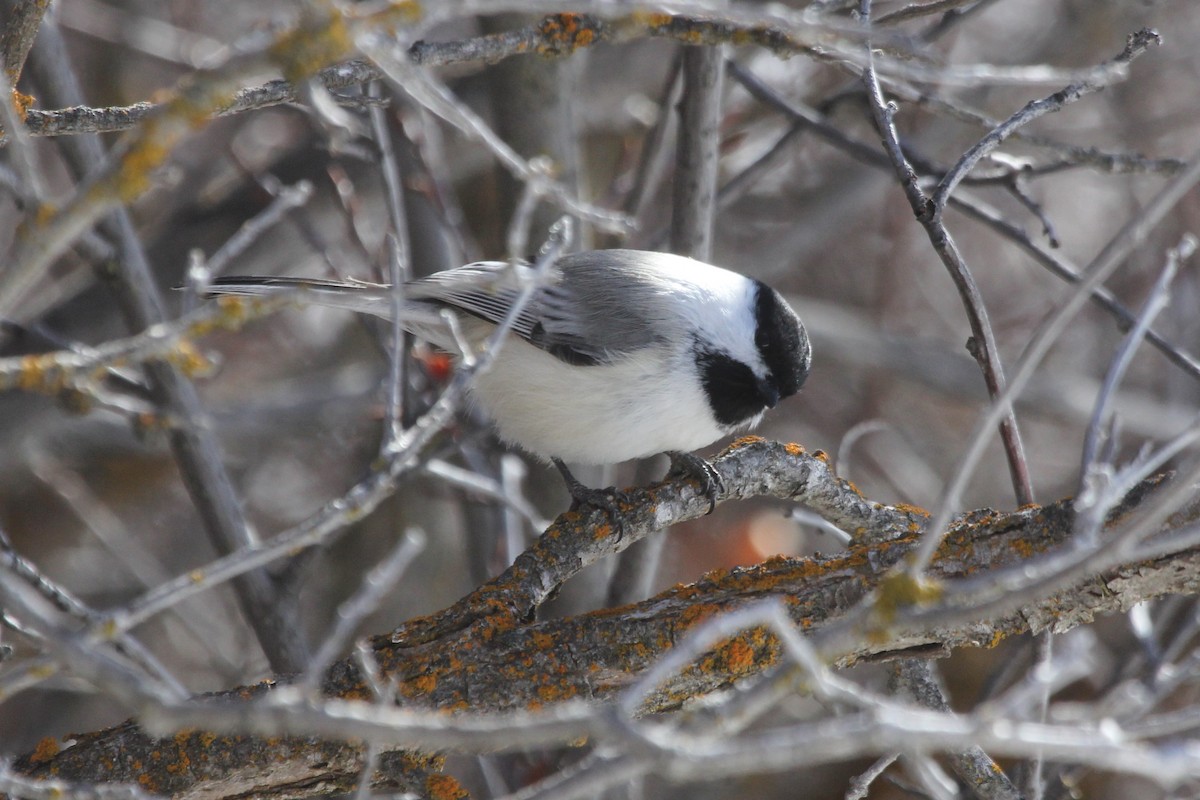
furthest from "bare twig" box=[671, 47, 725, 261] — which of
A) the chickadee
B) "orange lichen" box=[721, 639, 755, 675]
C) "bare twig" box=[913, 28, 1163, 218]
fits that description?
"orange lichen" box=[721, 639, 755, 675]

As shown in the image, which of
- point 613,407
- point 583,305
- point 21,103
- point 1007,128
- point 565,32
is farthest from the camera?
point 583,305

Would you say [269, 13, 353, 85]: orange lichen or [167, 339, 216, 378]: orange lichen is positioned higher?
[269, 13, 353, 85]: orange lichen

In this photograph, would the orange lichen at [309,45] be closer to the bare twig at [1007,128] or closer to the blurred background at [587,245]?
the bare twig at [1007,128]

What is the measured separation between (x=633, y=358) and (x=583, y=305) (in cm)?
32

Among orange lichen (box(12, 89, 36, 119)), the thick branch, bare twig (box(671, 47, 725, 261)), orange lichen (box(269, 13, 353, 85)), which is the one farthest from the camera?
bare twig (box(671, 47, 725, 261))

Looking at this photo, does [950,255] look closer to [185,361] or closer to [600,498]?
[600,498]

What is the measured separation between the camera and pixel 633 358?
11.4 ft

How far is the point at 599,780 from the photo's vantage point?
1253 mm

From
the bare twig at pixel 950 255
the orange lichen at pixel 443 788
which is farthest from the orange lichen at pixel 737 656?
the bare twig at pixel 950 255

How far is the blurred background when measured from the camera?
4902 mm

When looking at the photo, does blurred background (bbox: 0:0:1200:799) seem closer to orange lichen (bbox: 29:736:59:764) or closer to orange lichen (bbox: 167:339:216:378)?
orange lichen (bbox: 29:736:59:764)

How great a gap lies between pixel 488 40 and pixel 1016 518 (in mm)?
1688

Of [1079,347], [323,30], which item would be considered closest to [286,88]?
[323,30]

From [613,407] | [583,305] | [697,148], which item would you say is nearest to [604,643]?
[613,407]
